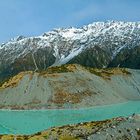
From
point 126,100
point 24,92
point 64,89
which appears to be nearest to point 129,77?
point 126,100

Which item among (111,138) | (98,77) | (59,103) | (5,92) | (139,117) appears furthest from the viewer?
(98,77)

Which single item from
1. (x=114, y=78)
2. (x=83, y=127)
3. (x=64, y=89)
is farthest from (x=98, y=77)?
(x=83, y=127)

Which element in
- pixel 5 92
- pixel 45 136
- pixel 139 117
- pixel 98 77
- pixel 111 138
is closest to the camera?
pixel 111 138

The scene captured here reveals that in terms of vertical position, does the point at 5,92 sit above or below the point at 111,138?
above

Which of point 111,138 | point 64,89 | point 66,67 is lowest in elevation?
point 111,138

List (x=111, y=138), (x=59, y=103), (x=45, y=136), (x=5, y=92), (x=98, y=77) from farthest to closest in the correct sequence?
(x=98, y=77) → (x=5, y=92) → (x=59, y=103) → (x=45, y=136) → (x=111, y=138)

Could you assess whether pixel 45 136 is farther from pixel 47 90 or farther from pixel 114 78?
pixel 114 78

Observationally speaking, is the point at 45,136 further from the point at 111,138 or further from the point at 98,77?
the point at 98,77

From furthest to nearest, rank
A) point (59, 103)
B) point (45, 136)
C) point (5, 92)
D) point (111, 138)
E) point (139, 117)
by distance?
point (5, 92), point (59, 103), point (45, 136), point (139, 117), point (111, 138)

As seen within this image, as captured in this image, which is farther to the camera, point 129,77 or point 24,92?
point 129,77
